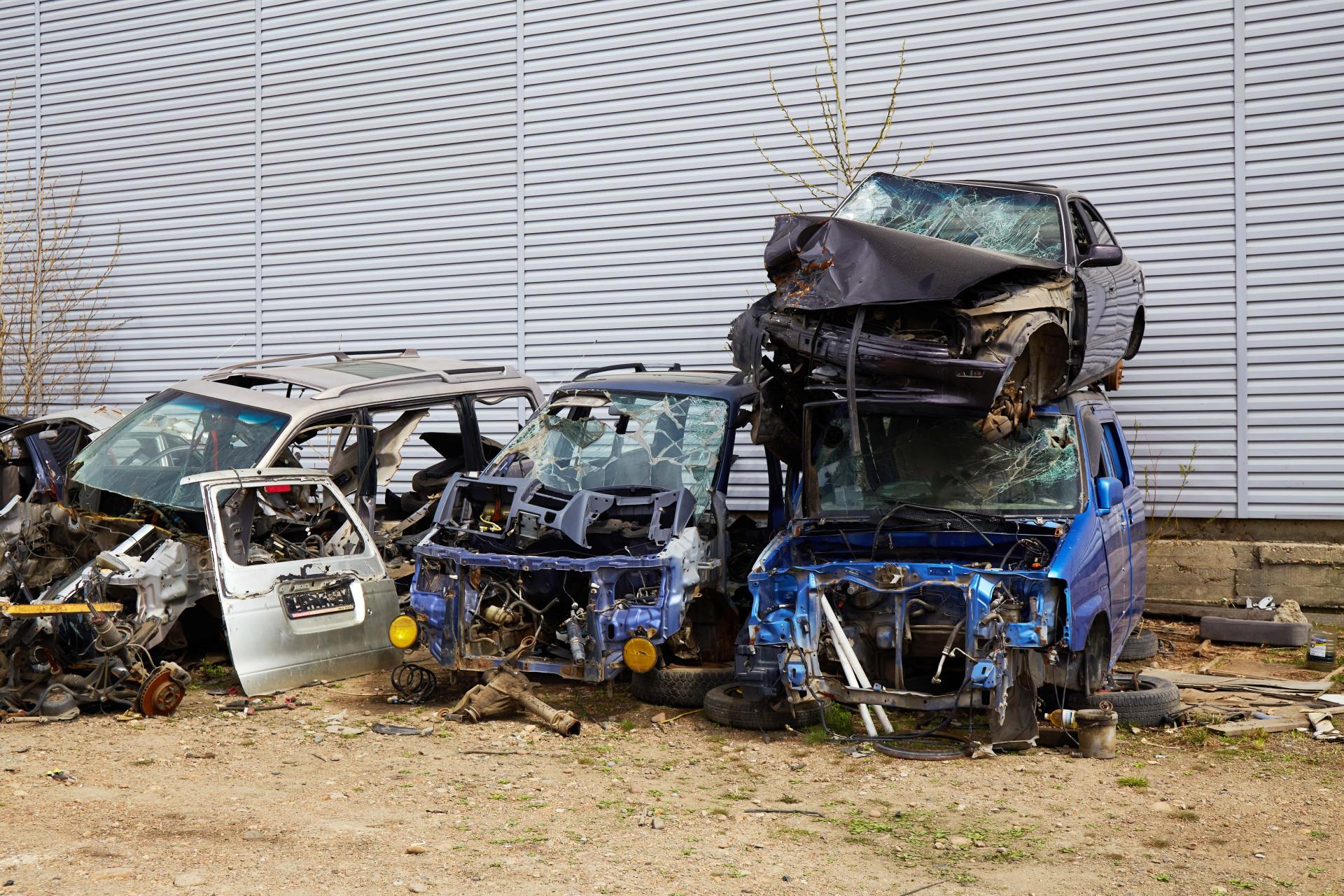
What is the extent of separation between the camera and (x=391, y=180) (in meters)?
12.8

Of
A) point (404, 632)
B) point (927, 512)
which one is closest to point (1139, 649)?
point (927, 512)

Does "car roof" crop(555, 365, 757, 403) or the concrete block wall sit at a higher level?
"car roof" crop(555, 365, 757, 403)

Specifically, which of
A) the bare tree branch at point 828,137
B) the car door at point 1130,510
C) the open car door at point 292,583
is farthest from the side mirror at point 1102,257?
the open car door at point 292,583

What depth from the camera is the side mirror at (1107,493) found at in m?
6.80

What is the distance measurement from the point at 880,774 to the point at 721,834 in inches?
Result: 49.1

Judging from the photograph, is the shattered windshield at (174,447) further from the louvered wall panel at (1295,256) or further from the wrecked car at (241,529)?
the louvered wall panel at (1295,256)

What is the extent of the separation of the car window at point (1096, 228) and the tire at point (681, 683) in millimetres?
3676

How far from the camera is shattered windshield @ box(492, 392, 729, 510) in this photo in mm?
8094

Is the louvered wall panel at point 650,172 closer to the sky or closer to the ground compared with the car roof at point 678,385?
closer to the sky

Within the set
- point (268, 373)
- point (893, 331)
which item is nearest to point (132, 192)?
point (268, 373)

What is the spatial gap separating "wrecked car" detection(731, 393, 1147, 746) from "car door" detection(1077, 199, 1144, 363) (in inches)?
18.2

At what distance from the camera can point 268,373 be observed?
29.6 feet

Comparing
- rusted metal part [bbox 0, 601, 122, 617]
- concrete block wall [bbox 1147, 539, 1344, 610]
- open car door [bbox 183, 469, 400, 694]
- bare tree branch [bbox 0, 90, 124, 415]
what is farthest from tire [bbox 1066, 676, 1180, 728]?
bare tree branch [bbox 0, 90, 124, 415]

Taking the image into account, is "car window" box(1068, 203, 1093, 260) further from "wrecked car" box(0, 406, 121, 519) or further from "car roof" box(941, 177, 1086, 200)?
"wrecked car" box(0, 406, 121, 519)
